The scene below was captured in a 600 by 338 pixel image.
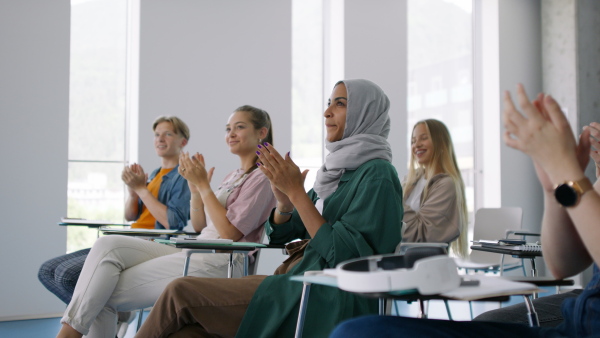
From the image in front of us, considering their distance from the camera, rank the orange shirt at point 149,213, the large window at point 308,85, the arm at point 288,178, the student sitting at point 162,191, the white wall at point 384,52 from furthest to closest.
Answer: the large window at point 308,85 < the white wall at point 384,52 < the orange shirt at point 149,213 < the student sitting at point 162,191 < the arm at point 288,178

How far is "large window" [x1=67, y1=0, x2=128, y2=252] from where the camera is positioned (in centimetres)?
502

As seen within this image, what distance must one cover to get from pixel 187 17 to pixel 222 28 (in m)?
0.31

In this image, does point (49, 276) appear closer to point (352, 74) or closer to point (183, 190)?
point (183, 190)

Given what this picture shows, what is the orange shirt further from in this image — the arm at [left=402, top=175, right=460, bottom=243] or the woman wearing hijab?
the woman wearing hijab

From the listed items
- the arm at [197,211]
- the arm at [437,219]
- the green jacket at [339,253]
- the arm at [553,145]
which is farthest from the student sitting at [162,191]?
the arm at [553,145]

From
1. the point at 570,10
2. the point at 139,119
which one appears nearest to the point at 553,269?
the point at 139,119

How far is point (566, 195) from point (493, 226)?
3090 mm

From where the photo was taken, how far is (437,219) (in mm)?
3184

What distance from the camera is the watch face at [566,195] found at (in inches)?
39.2

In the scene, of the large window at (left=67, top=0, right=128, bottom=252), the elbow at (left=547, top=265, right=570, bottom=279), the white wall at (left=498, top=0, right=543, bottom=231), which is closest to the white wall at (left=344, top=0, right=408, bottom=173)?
the white wall at (left=498, top=0, right=543, bottom=231)

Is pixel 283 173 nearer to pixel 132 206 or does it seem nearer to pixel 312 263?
pixel 312 263

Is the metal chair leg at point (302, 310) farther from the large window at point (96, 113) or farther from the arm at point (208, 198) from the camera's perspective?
the large window at point (96, 113)

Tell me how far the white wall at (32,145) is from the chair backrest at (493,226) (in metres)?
3.02

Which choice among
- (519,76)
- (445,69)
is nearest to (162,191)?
(445,69)
